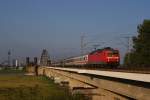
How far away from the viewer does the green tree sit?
8369cm

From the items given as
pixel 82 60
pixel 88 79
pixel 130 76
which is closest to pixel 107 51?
pixel 82 60

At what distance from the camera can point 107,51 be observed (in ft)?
202

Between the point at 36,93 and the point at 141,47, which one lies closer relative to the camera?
the point at 36,93

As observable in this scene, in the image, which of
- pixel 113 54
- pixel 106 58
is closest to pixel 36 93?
pixel 106 58

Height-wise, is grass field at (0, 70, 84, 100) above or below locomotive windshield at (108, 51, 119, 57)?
below

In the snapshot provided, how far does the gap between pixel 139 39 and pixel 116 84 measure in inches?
2886

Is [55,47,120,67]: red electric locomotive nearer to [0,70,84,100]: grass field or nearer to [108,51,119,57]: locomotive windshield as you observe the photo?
[108,51,119,57]: locomotive windshield

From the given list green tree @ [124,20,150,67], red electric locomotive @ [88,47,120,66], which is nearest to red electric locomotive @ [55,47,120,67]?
red electric locomotive @ [88,47,120,66]

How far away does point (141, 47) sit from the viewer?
293ft

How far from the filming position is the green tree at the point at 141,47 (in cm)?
8369

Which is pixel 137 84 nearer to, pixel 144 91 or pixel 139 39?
pixel 144 91

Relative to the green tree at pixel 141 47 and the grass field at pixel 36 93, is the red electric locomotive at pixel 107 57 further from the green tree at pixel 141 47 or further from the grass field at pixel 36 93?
the green tree at pixel 141 47

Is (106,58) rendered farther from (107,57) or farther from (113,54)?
(113,54)

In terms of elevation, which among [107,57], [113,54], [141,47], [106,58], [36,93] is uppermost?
[141,47]
